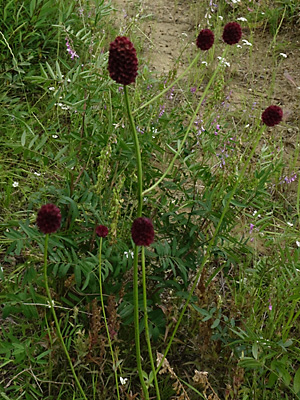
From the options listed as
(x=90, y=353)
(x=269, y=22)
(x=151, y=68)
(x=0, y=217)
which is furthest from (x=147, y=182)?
(x=269, y=22)

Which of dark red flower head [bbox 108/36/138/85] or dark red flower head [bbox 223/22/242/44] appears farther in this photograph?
dark red flower head [bbox 223/22/242/44]

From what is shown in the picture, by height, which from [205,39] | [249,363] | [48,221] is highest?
[205,39]

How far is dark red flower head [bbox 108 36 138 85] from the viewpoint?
0.93m

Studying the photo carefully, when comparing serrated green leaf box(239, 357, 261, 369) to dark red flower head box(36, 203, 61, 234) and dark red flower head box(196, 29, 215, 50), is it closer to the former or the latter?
dark red flower head box(36, 203, 61, 234)

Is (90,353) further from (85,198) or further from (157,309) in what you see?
(85,198)

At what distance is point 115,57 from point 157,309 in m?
1.00

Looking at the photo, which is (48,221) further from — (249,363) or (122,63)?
(249,363)

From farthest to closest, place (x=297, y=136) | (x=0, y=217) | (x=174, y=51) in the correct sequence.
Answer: (x=174, y=51) < (x=297, y=136) < (x=0, y=217)

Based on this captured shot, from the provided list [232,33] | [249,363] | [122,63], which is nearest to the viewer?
[122,63]

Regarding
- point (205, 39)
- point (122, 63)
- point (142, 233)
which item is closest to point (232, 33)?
point (205, 39)

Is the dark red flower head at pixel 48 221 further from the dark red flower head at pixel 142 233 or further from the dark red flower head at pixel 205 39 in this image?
the dark red flower head at pixel 205 39

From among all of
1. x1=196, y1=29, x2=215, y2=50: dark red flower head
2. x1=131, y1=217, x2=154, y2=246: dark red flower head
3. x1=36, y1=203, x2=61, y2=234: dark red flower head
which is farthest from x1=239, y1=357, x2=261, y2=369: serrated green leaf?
x1=196, y1=29, x2=215, y2=50: dark red flower head

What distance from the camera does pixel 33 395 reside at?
1572mm

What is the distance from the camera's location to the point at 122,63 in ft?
3.07
